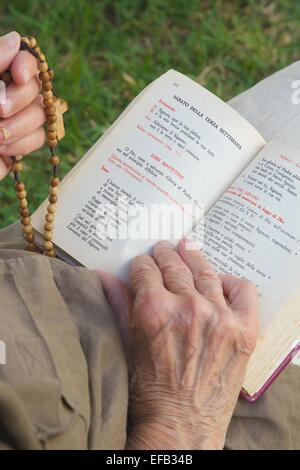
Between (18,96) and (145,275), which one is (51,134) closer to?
(18,96)

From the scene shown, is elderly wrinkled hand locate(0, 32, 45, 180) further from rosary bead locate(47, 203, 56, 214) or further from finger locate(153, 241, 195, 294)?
finger locate(153, 241, 195, 294)

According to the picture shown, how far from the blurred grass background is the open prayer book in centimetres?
85

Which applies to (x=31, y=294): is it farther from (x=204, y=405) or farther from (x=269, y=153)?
(x=269, y=153)

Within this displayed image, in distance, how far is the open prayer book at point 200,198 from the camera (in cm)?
115

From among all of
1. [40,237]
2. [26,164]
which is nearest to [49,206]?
[40,237]

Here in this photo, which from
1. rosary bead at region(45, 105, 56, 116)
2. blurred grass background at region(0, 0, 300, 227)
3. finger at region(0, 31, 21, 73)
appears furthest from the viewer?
blurred grass background at region(0, 0, 300, 227)

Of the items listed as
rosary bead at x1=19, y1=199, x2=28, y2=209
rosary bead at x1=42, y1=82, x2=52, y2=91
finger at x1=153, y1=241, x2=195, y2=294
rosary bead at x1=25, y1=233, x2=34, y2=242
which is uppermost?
rosary bead at x1=42, y1=82, x2=52, y2=91

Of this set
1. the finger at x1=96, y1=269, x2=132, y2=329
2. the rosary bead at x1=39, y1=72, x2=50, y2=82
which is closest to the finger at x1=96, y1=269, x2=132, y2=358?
the finger at x1=96, y1=269, x2=132, y2=329

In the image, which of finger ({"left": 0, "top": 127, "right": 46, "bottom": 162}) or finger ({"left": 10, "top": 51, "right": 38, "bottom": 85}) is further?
finger ({"left": 0, "top": 127, "right": 46, "bottom": 162})

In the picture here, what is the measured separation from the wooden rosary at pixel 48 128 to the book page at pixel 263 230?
0.27 metres

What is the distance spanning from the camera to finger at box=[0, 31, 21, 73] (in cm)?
102

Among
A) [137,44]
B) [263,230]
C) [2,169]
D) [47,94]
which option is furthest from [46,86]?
[137,44]

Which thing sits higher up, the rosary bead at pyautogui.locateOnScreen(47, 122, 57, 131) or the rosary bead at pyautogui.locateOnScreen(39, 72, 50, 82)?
the rosary bead at pyautogui.locateOnScreen(39, 72, 50, 82)

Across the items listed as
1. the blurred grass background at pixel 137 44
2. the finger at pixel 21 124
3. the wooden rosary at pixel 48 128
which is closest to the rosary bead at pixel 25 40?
the wooden rosary at pixel 48 128
